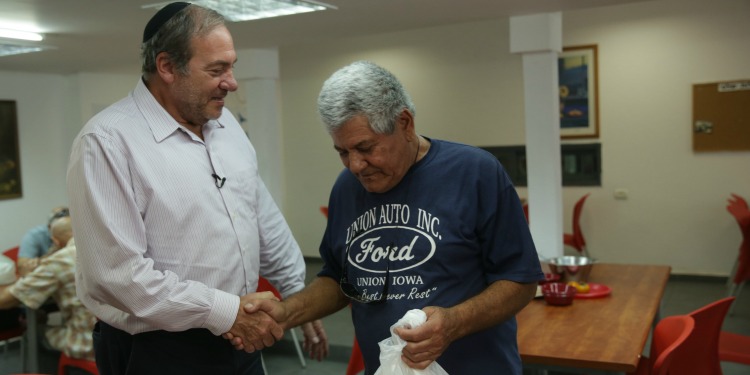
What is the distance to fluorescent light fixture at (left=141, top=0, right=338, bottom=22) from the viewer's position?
3889 mm

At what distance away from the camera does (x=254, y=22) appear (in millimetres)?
4629

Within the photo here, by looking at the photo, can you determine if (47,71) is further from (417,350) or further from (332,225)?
(417,350)

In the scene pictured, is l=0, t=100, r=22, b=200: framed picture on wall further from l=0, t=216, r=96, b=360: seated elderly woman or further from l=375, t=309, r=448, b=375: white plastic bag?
l=375, t=309, r=448, b=375: white plastic bag

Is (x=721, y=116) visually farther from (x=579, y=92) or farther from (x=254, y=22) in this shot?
(x=254, y=22)

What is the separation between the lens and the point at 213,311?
1.96 meters

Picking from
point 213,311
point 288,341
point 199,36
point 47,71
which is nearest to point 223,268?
point 213,311

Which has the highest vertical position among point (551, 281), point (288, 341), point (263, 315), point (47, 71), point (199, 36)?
point (47, 71)

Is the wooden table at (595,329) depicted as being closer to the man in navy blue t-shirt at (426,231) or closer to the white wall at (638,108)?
the man in navy blue t-shirt at (426,231)

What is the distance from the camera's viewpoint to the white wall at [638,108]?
7066 mm

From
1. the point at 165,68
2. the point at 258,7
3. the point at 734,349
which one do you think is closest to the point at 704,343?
the point at 734,349

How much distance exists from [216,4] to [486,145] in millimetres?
4727

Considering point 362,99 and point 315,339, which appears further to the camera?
point 315,339

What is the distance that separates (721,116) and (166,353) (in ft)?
21.0

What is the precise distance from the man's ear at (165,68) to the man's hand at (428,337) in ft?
3.38
